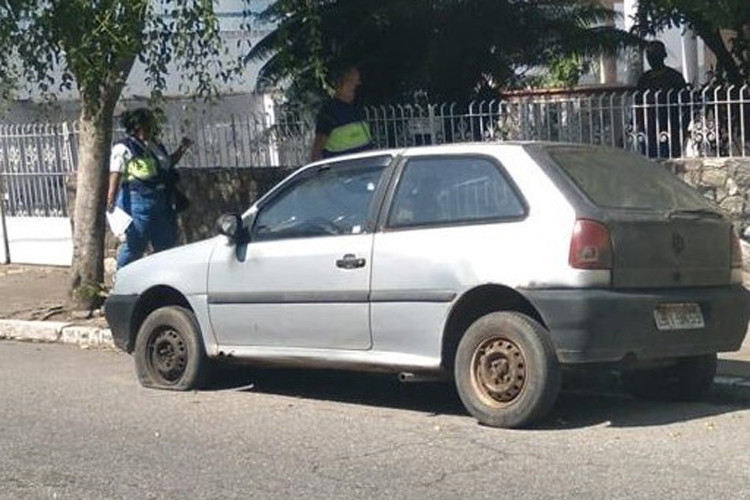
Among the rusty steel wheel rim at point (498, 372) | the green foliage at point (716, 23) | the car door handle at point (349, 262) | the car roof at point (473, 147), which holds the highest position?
the green foliage at point (716, 23)

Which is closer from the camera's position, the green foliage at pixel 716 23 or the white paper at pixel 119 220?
the green foliage at pixel 716 23

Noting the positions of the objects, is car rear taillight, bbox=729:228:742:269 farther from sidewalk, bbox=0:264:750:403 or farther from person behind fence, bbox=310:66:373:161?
person behind fence, bbox=310:66:373:161

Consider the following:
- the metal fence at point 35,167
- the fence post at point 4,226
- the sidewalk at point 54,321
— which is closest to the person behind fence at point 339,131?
the sidewalk at point 54,321

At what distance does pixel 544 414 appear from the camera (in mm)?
7125

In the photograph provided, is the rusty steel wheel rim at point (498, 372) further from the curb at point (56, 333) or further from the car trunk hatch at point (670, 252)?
the curb at point (56, 333)

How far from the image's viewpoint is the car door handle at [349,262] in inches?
300

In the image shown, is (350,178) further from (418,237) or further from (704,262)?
(704,262)

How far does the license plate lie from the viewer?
23.3ft

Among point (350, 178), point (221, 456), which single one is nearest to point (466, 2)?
point (350, 178)

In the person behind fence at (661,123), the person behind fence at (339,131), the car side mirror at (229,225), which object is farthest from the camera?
the person behind fence at (661,123)

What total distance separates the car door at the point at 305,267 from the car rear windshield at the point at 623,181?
117 centimetres

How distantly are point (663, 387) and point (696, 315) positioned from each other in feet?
2.86

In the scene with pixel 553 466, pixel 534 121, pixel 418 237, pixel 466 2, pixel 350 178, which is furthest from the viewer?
pixel 466 2

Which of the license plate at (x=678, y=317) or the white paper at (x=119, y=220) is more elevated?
the white paper at (x=119, y=220)
